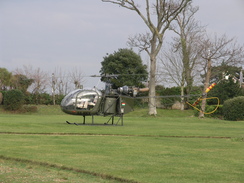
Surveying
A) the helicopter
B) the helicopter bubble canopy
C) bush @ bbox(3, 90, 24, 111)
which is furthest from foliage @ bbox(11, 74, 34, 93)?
the helicopter bubble canopy

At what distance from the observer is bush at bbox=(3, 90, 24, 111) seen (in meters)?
48.9

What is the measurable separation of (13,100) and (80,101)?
23144 millimetres

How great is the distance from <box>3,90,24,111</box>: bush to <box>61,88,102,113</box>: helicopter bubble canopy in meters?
22.6

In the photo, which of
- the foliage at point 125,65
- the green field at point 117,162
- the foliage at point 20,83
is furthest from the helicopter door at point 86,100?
the foliage at point 125,65

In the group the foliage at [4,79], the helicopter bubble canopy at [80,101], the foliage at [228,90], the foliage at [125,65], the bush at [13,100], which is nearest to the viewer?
the helicopter bubble canopy at [80,101]

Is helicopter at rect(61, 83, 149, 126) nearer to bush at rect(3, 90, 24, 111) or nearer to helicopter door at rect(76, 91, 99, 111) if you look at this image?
helicopter door at rect(76, 91, 99, 111)

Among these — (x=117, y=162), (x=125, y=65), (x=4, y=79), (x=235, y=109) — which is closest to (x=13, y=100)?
(x=4, y=79)

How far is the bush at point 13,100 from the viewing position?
160 ft

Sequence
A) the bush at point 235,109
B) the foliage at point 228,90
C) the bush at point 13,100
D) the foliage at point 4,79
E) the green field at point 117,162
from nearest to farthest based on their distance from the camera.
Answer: the green field at point 117,162, the bush at point 235,109, the bush at point 13,100, the foliage at point 228,90, the foliage at point 4,79

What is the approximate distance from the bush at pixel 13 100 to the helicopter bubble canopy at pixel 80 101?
889 inches

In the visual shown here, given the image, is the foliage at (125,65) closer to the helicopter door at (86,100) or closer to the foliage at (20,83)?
the foliage at (20,83)

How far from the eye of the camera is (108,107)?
28.6 m

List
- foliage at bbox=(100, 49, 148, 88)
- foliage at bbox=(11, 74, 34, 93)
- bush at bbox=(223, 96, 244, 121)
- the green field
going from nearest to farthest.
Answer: the green field, bush at bbox=(223, 96, 244, 121), foliage at bbox=(11, 74, 34, 93), foliage at bbox=(100, 49, 148, 88)

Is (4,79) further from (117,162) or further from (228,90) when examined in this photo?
(117,162)
